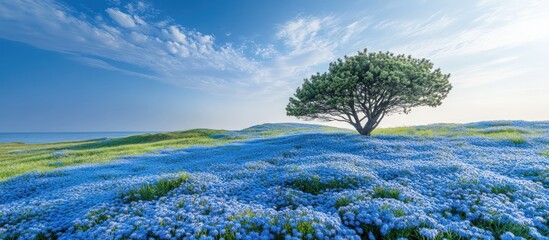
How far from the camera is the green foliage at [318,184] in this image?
873 centimetres

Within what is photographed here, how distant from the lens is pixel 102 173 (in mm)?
14023

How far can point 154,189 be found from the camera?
877 cm

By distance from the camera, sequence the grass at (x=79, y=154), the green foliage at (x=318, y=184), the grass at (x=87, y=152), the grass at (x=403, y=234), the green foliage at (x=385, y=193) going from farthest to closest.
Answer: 1. the grass at (x=87, y=152)
2. the grass at (x=79, y=154)
3. the green foliage at (x=318, y=184)
4. the green foliage at (x=385, y=193)
5. the grass at (x=403, y=234)

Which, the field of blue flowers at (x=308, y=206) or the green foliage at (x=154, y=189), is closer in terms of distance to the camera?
the field of blue flowers at (x=308, y=206)

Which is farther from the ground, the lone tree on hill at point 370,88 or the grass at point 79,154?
the lone tree on hill at point 370,88

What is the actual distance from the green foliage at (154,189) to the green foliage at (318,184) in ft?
13.8

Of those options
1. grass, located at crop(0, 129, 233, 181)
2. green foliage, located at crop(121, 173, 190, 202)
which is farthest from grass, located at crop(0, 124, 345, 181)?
green foliage, located at crop(121, 173, 190, 202)

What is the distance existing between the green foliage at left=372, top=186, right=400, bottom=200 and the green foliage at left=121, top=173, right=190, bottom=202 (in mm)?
6637

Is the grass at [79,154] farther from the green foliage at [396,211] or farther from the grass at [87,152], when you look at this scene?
the green foliage at [396,211]

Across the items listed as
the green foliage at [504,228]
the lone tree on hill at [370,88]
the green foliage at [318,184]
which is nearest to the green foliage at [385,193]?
the green foliage at [318,184]

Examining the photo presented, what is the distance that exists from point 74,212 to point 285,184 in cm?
632

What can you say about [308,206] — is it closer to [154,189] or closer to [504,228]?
[504,228]

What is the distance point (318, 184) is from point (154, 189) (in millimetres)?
5589

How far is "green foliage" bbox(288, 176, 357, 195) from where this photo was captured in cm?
873
